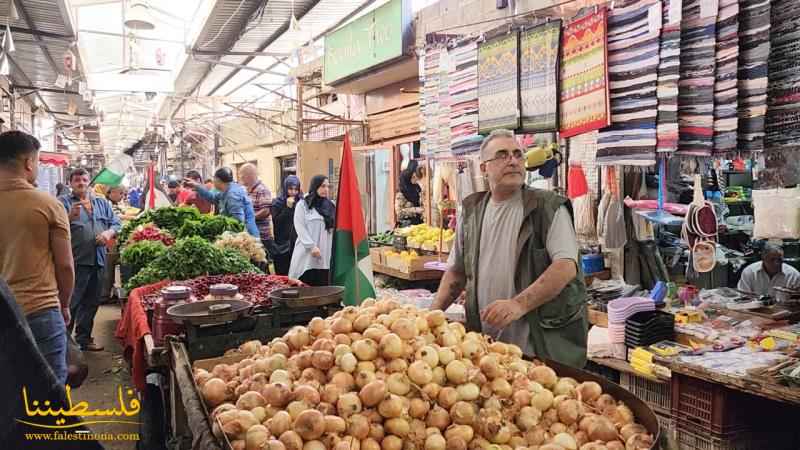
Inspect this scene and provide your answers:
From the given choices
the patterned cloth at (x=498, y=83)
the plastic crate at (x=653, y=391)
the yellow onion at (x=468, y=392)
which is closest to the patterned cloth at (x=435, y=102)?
the patterned cloth at (x=498, y=83)

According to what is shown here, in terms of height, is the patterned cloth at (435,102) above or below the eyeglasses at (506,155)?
above

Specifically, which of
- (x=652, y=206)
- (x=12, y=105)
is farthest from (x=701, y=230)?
(x=12, y=105)

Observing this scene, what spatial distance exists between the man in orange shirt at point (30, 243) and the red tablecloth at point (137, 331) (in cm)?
44

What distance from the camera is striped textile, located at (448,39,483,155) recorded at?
5.38m

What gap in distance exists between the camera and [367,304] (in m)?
2.40

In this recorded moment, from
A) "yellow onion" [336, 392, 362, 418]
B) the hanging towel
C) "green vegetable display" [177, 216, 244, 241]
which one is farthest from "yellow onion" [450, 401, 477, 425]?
"green vegetable display" [177, 216, 244, 241]

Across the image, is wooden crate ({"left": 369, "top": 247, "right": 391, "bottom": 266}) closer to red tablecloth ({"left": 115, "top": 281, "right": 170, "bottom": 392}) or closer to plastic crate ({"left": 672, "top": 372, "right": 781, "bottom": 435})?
red tablecloth ({"left": 115, "top": 281, "right": 170, "bottom": 392})

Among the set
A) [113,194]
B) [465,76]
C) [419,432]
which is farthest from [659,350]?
[113,194]

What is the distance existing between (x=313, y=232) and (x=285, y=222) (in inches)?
55.5

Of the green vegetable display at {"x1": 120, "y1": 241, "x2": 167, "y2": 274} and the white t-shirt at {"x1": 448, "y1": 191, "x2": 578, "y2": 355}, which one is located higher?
the white t-shirt at {"x1": 448, "y1": 191, "x2": 578, "y2": 355}

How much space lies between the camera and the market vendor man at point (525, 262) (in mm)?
2844

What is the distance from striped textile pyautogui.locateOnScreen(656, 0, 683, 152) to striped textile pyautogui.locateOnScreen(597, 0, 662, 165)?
0.03 m

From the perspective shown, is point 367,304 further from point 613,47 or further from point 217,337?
point 613,47

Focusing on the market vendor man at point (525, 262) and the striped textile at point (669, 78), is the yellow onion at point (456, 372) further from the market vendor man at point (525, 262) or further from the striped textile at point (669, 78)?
the striped textile at point (669, 78)
